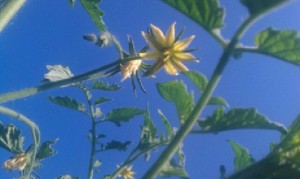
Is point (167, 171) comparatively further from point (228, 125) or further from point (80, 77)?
point (80, 77)

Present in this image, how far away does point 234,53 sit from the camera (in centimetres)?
65

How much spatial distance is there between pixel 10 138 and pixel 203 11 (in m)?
1.07

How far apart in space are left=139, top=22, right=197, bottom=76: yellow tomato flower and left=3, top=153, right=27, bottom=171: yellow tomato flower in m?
0.72

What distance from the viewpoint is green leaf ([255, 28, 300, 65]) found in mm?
686

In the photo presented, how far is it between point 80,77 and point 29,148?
564 mm

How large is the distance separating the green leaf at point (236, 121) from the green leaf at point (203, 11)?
144 mm

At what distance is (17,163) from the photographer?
57.6 inches

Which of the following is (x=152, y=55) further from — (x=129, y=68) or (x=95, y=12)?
(x=95, y=12)

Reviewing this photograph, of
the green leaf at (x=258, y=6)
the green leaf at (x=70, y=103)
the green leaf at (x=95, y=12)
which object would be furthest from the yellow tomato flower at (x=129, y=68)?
the green leaf at (x=70, y=103)

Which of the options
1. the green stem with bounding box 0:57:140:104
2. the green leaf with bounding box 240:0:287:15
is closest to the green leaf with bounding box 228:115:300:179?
the green leaf with bounding box 240:0:287:15

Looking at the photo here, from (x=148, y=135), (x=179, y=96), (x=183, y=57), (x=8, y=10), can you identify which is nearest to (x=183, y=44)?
(x=183, y=57)

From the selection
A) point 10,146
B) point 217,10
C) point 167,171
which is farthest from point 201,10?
point 10,146

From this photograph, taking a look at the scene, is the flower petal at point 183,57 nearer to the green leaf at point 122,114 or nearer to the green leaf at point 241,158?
the green leaf at point 241,158

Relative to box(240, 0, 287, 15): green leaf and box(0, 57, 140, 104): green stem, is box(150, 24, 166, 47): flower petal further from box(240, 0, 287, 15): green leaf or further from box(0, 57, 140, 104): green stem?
box(240, 0, 287, 15): green leaf
